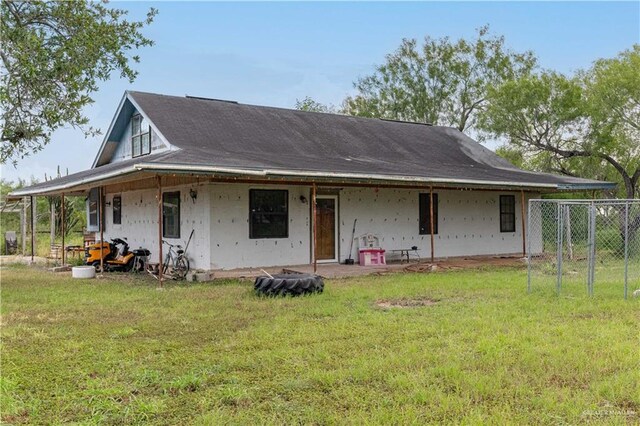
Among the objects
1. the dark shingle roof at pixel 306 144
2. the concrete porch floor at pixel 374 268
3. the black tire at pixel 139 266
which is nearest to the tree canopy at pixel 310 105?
the dark shingle roof at pixel 306 144

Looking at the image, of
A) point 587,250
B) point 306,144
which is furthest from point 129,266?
point 587,250

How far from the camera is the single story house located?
449 inches

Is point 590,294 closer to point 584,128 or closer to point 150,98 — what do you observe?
point 150,98

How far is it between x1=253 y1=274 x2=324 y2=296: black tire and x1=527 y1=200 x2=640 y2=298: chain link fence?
135 inches

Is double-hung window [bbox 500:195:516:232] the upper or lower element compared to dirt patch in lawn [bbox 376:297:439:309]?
upper

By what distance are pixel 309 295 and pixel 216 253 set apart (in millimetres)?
3762

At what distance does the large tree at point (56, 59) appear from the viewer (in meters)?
9.66

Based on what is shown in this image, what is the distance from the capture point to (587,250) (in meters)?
9.94

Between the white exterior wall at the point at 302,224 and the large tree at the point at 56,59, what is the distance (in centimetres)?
295

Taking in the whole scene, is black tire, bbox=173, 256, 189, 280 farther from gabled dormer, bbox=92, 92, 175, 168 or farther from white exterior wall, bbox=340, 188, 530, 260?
white exterior wall, bbox=340, 188, 530, 260

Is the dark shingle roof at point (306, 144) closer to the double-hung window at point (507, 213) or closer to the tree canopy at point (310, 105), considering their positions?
the double-hung window at point (507, 213)

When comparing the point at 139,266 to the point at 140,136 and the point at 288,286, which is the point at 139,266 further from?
the point at 288,286

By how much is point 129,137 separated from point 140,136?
1091 mm

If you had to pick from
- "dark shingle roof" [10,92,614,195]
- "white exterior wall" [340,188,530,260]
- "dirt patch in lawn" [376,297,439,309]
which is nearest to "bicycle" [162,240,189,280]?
"dark shingle roof" [10,92,614,195]
